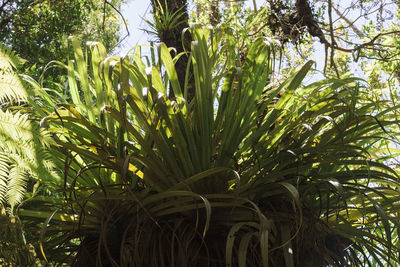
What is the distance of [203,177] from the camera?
4.98 ft

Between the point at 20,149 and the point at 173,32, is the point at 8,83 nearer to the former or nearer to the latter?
the point at 20,149

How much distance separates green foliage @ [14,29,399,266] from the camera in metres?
1.52

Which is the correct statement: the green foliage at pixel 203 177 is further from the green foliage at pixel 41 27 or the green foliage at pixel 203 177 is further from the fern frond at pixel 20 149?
the green foliage at pixel 41 27

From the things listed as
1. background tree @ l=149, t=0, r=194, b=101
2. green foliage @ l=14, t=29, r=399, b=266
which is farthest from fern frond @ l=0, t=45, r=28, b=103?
background tree @ l=149, t=0, r=194, b=101

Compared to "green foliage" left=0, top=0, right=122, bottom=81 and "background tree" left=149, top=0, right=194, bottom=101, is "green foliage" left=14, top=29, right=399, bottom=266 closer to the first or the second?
"background tree" left=149, top=0, right=194, bottom=101

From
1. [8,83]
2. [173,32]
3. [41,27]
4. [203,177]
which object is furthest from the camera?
[41,27]

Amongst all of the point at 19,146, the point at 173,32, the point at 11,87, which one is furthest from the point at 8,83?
the point at 173,32

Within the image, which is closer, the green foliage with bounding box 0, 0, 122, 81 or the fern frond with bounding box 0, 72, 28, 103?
the fern frond with bounding box 0, 72, 28, 103

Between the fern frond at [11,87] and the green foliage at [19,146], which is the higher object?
the fern frond at [11,87]

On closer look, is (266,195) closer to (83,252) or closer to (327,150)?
(327,150)

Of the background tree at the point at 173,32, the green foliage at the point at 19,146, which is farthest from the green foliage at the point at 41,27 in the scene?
the green foliage at the point at 19,146

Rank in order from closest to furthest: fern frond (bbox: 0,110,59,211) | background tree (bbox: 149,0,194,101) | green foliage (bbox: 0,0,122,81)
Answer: fern frond (bbox: 0,110,59,211) < background tree (bbox: 149,0,194,101) < green foliage (bbox: 0,0,122,81)

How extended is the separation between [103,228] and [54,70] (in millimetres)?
3302

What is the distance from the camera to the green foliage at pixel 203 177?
1524mm
